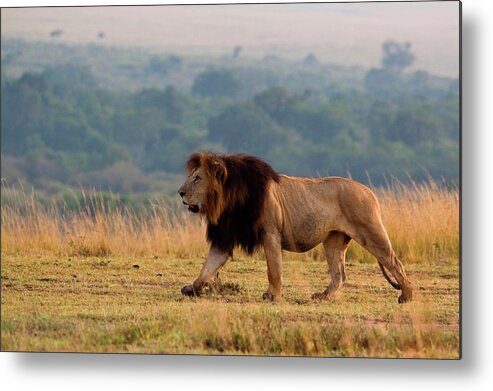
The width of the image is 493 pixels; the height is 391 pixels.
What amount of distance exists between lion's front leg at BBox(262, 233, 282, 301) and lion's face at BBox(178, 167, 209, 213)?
0.59 m

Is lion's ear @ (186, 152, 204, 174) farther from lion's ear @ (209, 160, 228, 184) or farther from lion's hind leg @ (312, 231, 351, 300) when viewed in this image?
lion's hind leg @ (312, 231, 351, 300)

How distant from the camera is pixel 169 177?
34.3 m

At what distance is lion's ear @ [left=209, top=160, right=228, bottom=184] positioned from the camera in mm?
9828

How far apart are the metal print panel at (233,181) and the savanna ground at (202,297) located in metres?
0.02

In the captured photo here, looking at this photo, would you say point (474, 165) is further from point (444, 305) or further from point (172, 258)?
point (172, 258)

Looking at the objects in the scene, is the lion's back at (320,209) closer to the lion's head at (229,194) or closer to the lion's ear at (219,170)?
the lion's head at (229,194)

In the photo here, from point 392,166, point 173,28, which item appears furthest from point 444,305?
point 173,28

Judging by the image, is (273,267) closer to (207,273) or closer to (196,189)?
(207,273)

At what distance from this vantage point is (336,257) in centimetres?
1018

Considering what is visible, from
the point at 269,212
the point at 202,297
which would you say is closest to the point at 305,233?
the point at 269,212

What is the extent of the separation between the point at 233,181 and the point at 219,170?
0.14 metres

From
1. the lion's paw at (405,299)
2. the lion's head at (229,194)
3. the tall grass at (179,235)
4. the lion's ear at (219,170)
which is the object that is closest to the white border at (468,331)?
the lion's paw at (405,299)

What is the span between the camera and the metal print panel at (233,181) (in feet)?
29.1

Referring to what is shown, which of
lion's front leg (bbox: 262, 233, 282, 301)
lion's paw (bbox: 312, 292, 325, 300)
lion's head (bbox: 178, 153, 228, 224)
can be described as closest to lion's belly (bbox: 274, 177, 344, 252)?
lion's front leg (bbox: 262, 233, 282, 301)
